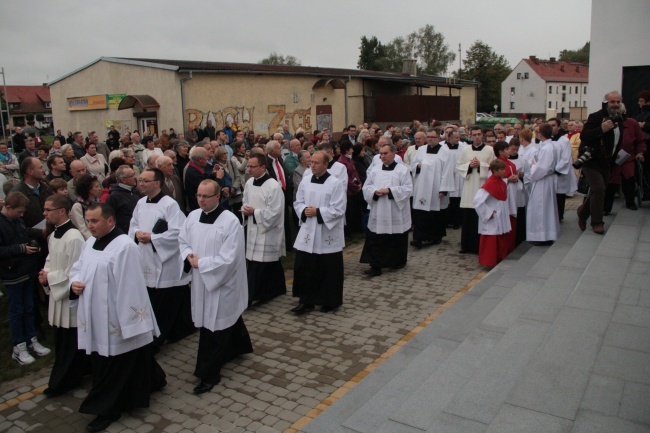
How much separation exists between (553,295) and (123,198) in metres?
5.00

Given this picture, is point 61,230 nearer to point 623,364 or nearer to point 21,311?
point 21,311

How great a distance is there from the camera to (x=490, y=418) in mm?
3752

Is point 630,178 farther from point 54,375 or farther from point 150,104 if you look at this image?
point 150,104

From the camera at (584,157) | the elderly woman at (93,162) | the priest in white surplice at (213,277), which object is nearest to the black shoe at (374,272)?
the camera at (584,157)

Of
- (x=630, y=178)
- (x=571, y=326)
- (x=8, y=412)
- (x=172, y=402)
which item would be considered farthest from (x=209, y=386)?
(x=630, y=178)

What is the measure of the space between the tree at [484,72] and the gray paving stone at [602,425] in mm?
74543

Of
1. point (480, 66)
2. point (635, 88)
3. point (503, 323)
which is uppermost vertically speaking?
point (480, 66)

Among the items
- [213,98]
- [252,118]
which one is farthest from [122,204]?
[252,118]

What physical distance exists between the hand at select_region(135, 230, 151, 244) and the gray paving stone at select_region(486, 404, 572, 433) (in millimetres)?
3920

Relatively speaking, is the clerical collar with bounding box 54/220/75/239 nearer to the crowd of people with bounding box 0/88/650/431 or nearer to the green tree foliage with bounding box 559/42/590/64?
the crowd of people with bounding box 0/88/650/431

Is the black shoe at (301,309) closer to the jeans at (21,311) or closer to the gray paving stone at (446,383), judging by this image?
the gray paving stone at (446,383)

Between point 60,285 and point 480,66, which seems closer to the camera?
point 60,285

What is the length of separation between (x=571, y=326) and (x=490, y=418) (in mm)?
1696

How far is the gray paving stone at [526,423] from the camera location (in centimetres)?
353
